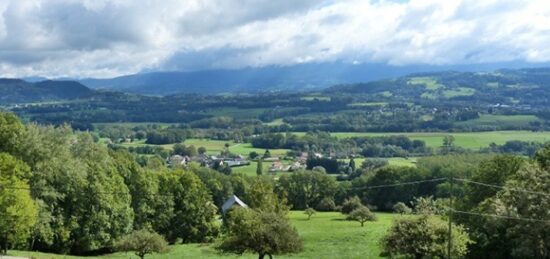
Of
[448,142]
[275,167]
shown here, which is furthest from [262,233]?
[448,142]

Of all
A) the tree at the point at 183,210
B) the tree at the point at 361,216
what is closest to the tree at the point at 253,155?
the tree at the point at 361,216

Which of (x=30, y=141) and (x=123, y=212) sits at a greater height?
(x=30, y=141)

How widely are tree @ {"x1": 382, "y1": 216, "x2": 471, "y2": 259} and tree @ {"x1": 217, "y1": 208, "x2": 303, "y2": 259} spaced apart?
6.88 meters

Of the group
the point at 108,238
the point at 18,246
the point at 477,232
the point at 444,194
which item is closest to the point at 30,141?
the point at 18,246

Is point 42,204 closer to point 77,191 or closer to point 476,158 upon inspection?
point 77,191

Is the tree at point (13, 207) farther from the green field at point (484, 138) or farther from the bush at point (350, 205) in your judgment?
the green field at point (484, 138)

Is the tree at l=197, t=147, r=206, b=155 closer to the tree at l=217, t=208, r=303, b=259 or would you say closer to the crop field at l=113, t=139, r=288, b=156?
the crop field at l=113, t=139, r=288, b=156

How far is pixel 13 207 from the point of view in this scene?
40.3 m

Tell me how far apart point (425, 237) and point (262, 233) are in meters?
10.3

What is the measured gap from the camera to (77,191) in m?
52.8

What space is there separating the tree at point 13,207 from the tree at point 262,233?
15398 millimetres

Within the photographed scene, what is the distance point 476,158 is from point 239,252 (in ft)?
319

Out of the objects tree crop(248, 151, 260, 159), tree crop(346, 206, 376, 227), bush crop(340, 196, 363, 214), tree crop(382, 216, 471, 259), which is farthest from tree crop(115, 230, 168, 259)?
tree crop(248, 151, 260, 159)

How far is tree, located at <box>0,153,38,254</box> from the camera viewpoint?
4059 cm
